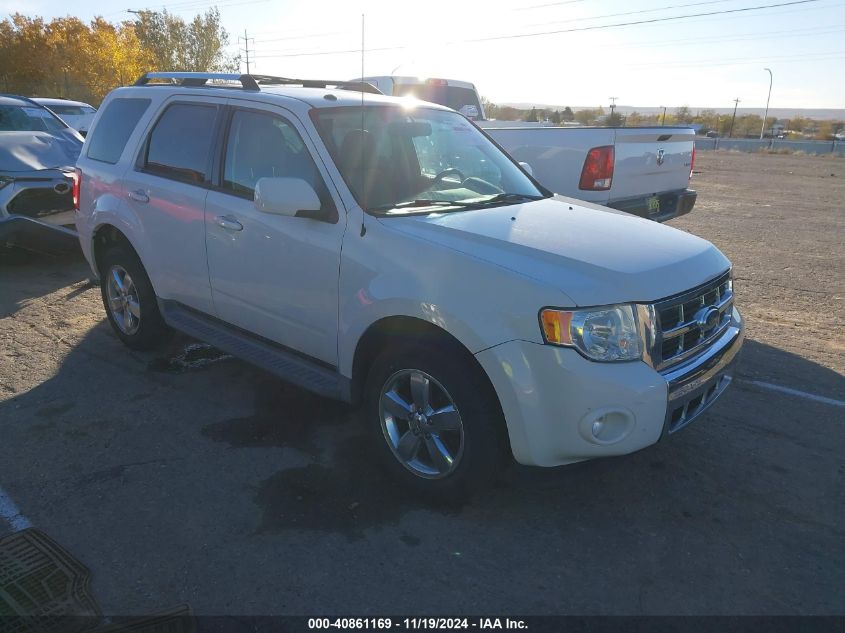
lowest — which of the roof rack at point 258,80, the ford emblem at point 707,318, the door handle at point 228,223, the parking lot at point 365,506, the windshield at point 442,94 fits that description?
the parking lot at point 365,506

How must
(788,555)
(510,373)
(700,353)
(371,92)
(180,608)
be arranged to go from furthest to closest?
(371,92), (700,353), (788,555), (510,373), (180,608)

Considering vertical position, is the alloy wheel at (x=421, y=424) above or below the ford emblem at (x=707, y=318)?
below

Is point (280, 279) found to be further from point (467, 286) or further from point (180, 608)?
point (180, 608)

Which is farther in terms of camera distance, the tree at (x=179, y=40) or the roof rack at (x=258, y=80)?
the tree at (x=179, y=40)

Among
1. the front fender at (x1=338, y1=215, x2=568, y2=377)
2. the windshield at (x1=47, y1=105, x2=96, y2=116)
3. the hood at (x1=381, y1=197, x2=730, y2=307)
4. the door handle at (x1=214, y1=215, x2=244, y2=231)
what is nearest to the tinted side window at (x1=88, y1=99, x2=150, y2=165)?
the door handle at (x1=214, y1=215, x2=244, y2=231)

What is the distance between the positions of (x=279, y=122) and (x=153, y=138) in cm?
142

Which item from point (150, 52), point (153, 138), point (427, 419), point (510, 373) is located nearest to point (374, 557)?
point (427, 419)

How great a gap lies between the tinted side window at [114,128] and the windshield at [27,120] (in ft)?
13.7

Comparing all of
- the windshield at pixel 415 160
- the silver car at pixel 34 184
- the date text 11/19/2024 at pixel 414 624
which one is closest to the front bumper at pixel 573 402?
the date text 11/19/2024 at pixel 414 624

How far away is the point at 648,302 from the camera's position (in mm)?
2873

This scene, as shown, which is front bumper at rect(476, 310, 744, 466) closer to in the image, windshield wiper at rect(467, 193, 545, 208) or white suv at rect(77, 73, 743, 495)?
white suv at rect(77, 73, 743, 495)

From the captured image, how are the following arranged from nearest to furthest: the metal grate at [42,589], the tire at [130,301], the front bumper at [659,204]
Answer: the metal grate at [42,589]
the tire at [130,301]
the front bumper at [659,204]

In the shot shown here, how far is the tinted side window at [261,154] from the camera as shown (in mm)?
3762

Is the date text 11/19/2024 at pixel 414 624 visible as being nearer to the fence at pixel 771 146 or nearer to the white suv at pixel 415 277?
the white suv at pixel 415 277
